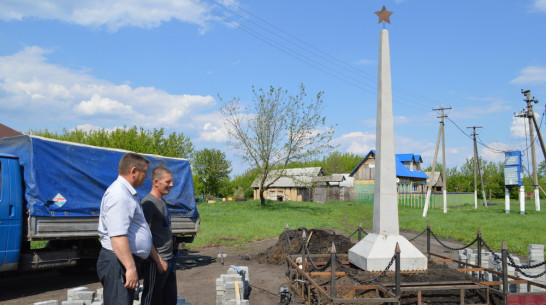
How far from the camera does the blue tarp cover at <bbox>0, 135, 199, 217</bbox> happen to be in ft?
24.6

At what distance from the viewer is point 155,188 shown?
14.7 ft

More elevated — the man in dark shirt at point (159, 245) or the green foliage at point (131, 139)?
the green foliage at point (131, 139)

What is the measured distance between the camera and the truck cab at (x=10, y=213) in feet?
22.6

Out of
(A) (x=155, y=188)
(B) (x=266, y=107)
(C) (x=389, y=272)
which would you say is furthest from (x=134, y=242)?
(B) (x=266, y=107)

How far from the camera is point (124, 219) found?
11.5 feet

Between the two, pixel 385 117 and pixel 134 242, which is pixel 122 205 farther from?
pixel 385 117

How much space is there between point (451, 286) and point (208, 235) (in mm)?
11755

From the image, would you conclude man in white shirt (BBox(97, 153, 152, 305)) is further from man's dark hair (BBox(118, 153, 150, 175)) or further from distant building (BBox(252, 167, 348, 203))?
distant building (BBox(252, 167, 348, 203))

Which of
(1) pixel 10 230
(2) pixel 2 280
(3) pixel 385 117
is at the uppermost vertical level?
(3) pixel 385 117

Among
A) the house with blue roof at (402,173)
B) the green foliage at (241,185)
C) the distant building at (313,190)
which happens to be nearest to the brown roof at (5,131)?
the distant building at (313,190)

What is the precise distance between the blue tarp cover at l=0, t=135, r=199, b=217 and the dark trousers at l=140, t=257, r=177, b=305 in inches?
160

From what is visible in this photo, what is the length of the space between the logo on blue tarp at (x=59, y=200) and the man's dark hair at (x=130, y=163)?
15.8 ft

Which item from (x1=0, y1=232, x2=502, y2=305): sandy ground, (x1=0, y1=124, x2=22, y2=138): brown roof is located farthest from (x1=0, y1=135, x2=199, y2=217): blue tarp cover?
(x1=0, y1=124, x2=22, y2=138): brown roof

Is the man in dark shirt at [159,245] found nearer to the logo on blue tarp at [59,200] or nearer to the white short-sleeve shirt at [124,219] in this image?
the white short-sleeve shirt at [124,219]
